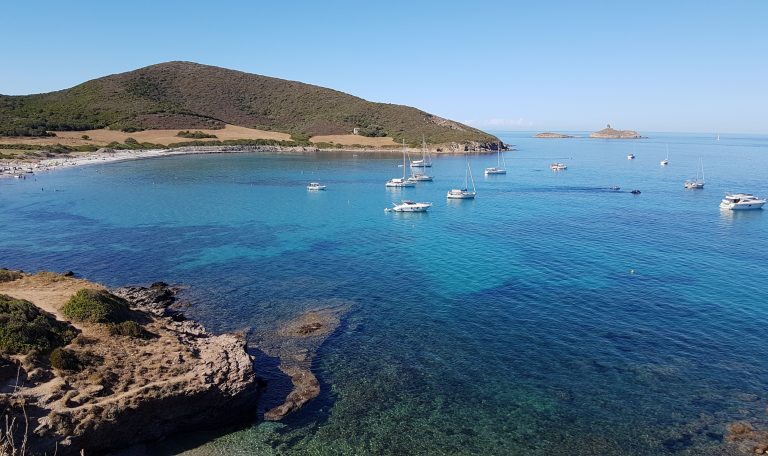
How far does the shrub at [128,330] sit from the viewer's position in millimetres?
28016

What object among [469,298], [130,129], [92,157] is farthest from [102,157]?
[469,298]

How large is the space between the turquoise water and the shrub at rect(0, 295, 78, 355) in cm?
857

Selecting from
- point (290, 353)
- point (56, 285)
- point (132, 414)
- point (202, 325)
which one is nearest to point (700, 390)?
A: point (290, 353)

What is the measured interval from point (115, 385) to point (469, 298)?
27378 mm

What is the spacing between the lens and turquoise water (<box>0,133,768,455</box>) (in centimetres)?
2459

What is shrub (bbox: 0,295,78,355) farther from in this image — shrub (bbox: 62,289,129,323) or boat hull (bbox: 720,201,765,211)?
boat hull (bbox: 720,201,765,211)

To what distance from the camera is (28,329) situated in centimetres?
2447

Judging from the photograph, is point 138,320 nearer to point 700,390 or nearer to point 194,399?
point 194,399

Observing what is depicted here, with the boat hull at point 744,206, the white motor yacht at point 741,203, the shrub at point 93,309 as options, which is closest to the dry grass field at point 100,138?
the shrub at point 93,309

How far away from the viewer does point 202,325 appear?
1400 inches

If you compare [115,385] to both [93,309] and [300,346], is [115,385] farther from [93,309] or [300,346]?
[300,346]

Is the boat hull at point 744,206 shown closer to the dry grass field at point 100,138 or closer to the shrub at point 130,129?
the dry grass field at point 100,138

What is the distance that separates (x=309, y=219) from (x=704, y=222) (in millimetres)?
60219

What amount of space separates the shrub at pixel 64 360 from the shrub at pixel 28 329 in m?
0.89
